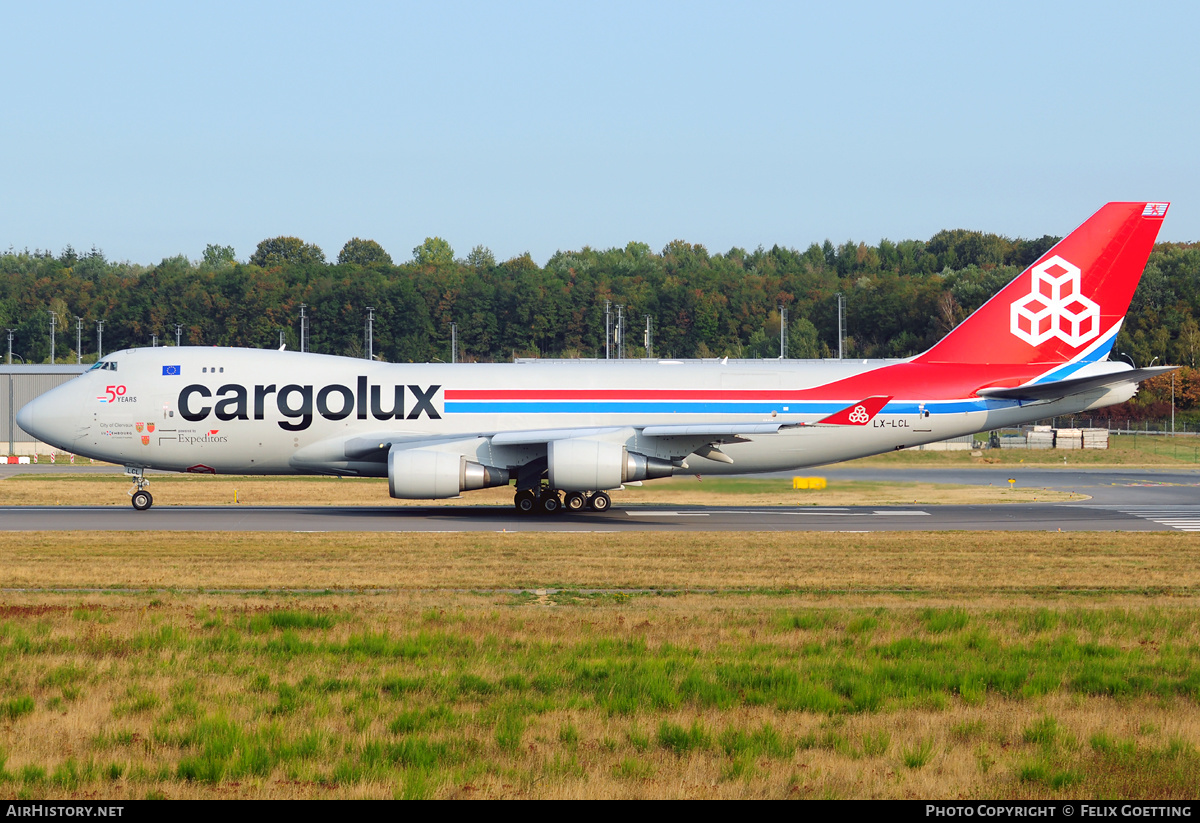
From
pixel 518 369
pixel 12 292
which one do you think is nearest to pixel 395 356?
pixel 12 292

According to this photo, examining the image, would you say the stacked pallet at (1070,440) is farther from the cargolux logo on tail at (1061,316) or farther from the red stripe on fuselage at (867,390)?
the red stripe on fuselage at (867,390)

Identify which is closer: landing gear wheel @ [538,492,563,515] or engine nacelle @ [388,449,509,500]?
engine nacelle @ [388,449,509,500]

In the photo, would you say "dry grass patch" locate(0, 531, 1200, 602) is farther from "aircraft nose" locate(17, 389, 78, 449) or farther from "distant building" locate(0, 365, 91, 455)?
"distant building" locate(0, 365, 91, 455)

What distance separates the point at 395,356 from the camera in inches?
4564

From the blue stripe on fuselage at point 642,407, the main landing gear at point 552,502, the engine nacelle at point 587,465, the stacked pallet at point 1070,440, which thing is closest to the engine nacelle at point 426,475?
the engine nacelle at point 587,465

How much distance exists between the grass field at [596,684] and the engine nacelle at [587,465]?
11026 millimetres

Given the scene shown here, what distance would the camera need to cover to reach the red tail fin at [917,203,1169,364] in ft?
112

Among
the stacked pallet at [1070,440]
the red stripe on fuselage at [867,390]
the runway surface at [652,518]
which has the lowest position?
the runway surface at [652,518]

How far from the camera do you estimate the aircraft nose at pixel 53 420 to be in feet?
109

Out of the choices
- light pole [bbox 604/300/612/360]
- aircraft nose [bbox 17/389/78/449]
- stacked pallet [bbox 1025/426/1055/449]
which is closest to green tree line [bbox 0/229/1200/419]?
light pole [bbox 604/300/612/360]

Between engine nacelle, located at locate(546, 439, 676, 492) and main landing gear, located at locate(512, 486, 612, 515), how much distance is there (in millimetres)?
2124

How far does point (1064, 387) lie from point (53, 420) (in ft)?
96.2

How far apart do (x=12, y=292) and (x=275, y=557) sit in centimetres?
12697
